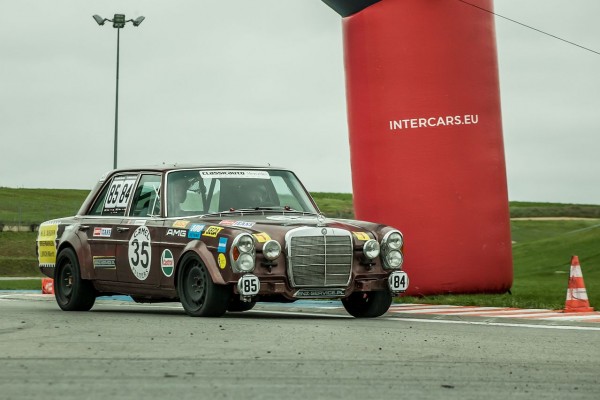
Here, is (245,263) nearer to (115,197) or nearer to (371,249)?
(371,249)

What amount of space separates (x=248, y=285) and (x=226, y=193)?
1.76m

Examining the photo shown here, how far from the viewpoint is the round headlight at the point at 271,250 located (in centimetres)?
1255

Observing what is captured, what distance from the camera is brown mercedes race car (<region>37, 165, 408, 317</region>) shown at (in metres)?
12.7

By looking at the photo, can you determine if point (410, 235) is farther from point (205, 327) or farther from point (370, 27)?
point (205, 327)

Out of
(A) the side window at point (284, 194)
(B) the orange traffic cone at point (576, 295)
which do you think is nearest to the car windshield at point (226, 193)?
(A) the side window at point (284, 194)

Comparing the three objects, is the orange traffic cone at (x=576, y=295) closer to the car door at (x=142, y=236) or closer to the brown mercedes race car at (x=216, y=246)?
the brown mercedes race car at (x=216, y=246)

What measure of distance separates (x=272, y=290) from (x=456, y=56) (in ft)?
21.6

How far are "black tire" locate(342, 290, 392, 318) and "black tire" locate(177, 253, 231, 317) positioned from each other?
1740 mm

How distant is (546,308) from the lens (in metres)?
15.8

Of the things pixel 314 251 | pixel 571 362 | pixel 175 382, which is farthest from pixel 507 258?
pixel 175 382

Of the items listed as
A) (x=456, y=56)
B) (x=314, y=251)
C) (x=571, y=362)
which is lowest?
(x=571, y=362)

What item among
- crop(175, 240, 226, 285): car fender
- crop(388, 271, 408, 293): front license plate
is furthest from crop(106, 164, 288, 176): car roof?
crop(388, 271, 408, 293): front license plate

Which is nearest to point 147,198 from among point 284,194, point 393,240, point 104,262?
point 104,262

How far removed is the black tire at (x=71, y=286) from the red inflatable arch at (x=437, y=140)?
16.7ft
